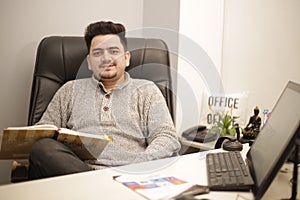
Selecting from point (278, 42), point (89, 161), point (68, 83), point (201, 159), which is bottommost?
point (89, 161)

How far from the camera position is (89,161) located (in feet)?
5.58

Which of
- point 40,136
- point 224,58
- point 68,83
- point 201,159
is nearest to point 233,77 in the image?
point 224,58

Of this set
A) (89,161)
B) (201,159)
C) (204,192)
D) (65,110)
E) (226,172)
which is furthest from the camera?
(65,110)

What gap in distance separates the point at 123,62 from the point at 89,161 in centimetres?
55

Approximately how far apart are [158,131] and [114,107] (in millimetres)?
265

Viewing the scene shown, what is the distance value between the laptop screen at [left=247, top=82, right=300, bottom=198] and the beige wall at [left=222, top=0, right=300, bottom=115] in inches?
53.1

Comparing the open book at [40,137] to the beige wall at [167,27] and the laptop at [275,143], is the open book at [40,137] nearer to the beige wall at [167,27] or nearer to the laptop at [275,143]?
the laptop at [275,143]

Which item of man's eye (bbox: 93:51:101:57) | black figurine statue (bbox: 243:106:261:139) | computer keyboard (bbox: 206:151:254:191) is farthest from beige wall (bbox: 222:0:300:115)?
computer keyboard (bbox: 206:151:254:191)

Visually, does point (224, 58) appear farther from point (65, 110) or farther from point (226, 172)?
point (226, 172)

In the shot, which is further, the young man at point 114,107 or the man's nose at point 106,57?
the man's nose at point 106,57

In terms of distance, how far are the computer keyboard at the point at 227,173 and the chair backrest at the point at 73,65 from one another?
0.72 m

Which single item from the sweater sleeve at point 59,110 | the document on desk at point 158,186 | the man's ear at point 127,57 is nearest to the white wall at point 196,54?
the man's ear at point 127,57

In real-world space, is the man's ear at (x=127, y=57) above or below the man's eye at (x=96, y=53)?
below

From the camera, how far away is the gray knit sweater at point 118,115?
1.76m
